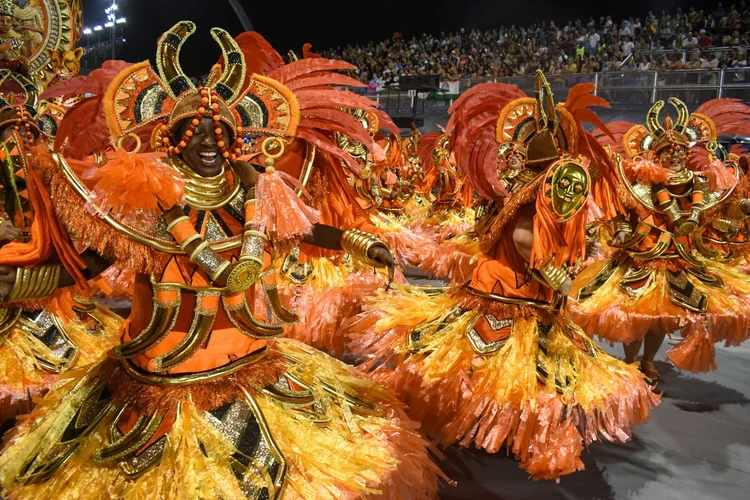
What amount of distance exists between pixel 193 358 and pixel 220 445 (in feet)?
0.97

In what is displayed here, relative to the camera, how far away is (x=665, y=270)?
4414mm

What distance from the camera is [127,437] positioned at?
1.83 m

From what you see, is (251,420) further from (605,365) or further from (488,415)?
(605,365)

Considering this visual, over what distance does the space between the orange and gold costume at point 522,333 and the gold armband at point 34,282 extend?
1.78m

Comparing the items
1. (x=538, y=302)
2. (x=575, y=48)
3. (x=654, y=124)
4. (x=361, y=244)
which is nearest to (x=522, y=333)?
(x=538, y=302)

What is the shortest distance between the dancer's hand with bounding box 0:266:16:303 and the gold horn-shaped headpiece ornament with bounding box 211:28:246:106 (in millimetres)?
850

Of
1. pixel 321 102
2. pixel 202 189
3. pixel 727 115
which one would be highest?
pixel 321 102

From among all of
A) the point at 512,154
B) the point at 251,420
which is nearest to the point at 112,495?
the point at 251,420

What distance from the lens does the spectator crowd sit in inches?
538

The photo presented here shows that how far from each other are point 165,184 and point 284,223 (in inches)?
16.1

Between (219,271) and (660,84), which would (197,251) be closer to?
(219,271)

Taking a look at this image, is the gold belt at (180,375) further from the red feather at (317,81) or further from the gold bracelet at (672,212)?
the gold bracelet at (672,212)

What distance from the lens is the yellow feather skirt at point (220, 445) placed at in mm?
1796

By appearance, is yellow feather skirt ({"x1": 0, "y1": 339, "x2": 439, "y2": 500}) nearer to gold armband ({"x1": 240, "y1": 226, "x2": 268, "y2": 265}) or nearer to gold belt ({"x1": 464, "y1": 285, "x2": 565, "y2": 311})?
gold armband ({"x1": 240, "y1": 226, "x2": 268, "y2": 265})
